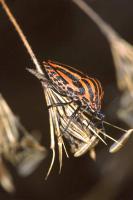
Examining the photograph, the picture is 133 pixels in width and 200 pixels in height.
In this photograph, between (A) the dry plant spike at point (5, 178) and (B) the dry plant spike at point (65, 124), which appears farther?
(A) the dry plant spike at point (5, 178)

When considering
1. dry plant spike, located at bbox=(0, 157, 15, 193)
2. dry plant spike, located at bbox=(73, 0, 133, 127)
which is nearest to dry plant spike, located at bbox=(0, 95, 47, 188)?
dry plant spike, located at bbox=(0, 157, 15, 193)

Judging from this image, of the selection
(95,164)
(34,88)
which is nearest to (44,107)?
(34,88)

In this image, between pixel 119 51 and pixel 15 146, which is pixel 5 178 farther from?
pixel 119 51

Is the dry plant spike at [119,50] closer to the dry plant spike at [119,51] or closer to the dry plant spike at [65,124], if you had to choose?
the dry plant spike at [119,51]

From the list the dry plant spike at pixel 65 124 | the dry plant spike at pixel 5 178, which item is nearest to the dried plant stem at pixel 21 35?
the dry plant spike at pixel 65 124

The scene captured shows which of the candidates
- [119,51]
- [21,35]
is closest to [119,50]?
[119,51]

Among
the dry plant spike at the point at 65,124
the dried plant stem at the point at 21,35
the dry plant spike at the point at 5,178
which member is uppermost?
the dried plant stem at the point at 21,35

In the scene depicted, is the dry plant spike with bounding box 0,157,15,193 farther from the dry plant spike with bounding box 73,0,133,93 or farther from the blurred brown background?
the dry plant spike with bounding box 73,0,133,93

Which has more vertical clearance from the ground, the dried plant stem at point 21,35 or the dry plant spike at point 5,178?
the dried plant stem at point 21,35

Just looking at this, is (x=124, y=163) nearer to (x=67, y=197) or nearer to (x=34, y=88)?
(x=67, y=197)
